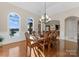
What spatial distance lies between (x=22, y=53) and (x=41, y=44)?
1.11ft

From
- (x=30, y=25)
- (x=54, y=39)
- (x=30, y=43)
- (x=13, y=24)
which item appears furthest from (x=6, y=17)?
(x=54, y=39)

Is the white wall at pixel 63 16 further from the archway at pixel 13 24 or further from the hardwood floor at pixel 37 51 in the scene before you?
the archway at pixel 13 24

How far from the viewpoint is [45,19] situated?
1812mm

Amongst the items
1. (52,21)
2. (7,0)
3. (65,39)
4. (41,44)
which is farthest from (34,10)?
(65,39)

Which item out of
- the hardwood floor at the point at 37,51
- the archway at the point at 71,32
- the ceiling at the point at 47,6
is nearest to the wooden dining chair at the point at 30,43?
the hardwood floor at the point at 37,51

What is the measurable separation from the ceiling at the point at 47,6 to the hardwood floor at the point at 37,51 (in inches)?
20.0

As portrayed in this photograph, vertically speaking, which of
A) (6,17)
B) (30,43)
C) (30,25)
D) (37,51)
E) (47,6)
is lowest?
(37,51)

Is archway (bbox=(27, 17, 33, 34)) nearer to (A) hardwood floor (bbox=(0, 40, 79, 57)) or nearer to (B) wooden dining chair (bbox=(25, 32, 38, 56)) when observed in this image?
(B) wooden dining chair (bbox=(25, 32, 38, 56))

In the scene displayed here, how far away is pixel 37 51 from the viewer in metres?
1.84

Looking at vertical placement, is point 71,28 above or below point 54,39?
above

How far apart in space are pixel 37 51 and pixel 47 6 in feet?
2.45

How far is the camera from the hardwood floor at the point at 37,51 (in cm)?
177

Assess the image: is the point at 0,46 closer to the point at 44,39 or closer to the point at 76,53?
the point at 44,39

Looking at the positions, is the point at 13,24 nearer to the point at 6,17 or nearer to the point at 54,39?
the point at 6,17
